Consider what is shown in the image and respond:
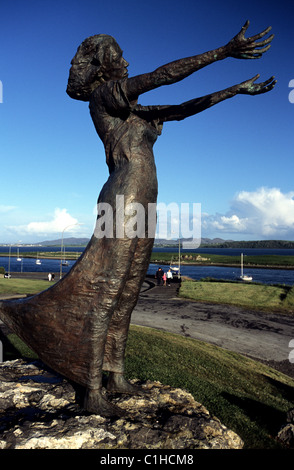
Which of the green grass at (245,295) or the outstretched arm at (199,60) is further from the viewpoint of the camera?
the green grass at (245,295)

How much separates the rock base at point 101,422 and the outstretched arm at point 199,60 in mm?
2725

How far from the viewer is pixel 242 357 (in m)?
8.34

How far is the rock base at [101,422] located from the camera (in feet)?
8.36

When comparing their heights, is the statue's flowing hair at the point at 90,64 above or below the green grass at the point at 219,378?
above

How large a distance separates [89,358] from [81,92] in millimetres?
2614

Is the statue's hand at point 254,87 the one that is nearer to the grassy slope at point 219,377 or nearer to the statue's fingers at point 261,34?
the statue's fingers at point 261,34

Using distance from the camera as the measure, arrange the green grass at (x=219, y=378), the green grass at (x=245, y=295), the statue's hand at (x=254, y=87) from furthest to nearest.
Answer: the green grass at (x=245, y=295)
the green grass at (x=219, y=378)
the statue's hand at (x=254, y=87)

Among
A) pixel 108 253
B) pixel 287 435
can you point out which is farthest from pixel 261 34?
pixel 287 435

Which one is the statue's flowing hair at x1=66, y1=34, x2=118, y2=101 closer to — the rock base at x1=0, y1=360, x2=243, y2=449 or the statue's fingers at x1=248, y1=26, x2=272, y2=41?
the statue's fingers at x1=248, y1=26, x2=272, y2=41

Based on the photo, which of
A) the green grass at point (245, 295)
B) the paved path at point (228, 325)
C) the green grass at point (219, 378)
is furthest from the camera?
the green grass at point (245, 295)

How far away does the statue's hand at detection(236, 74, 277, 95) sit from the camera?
306 cm

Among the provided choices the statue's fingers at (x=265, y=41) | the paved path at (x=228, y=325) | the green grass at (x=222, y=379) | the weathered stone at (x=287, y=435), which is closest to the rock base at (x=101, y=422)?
the green grass at (x=222, y=379)
